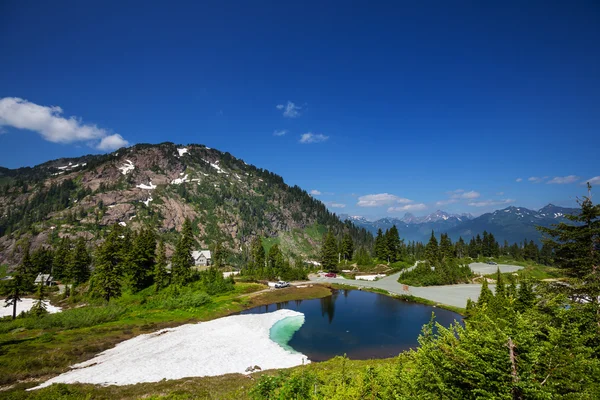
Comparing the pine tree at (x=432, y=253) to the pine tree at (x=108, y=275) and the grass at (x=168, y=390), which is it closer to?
the grass at (x=168, y=390)

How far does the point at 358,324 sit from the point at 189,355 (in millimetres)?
28567

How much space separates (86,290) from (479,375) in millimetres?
91184

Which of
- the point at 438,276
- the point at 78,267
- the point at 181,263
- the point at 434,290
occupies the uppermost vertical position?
the point at 181,263

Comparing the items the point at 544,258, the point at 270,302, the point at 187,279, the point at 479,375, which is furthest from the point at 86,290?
the point at 544,258

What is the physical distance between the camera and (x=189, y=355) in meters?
33.9

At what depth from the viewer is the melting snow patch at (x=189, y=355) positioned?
1093 inches

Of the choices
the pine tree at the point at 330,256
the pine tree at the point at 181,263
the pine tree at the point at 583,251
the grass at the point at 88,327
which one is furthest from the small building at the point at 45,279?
the pine tree at the point at 583,251

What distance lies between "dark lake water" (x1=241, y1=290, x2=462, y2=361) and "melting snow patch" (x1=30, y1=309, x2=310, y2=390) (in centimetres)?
391

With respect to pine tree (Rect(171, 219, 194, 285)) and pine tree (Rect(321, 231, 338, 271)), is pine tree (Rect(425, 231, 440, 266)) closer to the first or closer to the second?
pine tree (Rect(321, 231, 338, 271))

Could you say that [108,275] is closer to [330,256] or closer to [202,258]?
[330,256]

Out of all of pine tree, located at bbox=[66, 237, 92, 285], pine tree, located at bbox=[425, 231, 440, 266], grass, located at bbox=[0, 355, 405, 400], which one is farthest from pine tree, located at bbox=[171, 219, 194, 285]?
pine tree, located at bbox=[425, 231, 440, 266]

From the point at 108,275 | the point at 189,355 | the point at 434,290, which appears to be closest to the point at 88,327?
the point at 108,275

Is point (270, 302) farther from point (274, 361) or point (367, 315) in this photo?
point (274, 361)

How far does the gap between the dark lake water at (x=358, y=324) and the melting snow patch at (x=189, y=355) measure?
391cm
